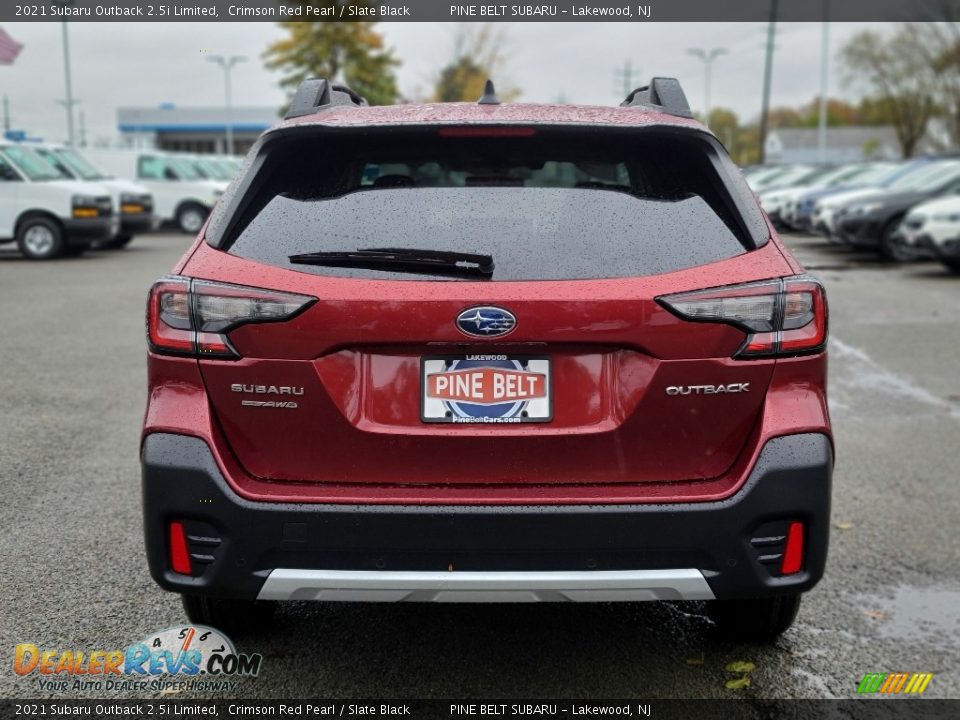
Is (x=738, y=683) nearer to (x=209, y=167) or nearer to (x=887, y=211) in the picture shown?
(x=887, y=211)

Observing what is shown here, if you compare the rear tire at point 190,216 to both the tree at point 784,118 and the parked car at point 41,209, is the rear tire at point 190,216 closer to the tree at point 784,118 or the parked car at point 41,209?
the parked car at point 41,209

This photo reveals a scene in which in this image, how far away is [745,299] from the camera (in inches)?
112

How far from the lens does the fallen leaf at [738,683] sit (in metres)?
3.32

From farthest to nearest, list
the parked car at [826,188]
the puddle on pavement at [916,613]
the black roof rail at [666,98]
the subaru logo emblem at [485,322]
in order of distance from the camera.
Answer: the parked car at [826,188], the puddle on pavement at [916,613], the black roof rail at [666,98], the subaru logo emblem at [485,322]

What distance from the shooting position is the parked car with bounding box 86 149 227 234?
2639 centimetres

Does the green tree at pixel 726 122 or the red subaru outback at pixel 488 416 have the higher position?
the red subaru outback at pixel 488 416

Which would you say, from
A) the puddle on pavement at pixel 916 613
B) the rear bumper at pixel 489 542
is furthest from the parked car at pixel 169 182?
the rear bumper at pixel 489 542

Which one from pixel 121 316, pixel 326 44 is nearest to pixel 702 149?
pixel 121 316

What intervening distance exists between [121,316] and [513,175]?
30.6 ft

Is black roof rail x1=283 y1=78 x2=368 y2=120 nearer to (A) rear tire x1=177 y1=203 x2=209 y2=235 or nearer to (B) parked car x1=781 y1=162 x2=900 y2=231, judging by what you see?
(B) parked car x1=781 y1=162 x2=900 y2=231

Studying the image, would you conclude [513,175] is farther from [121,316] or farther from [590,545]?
[121,316]

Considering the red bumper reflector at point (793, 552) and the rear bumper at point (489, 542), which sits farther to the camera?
the red bumper reflector at point (793, 552)

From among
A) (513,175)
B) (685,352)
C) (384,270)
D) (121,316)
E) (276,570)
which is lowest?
(121,316)

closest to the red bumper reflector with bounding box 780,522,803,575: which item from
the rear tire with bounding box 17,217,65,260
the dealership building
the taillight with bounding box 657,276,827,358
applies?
the taillight with bounding box 657,276,827,358
